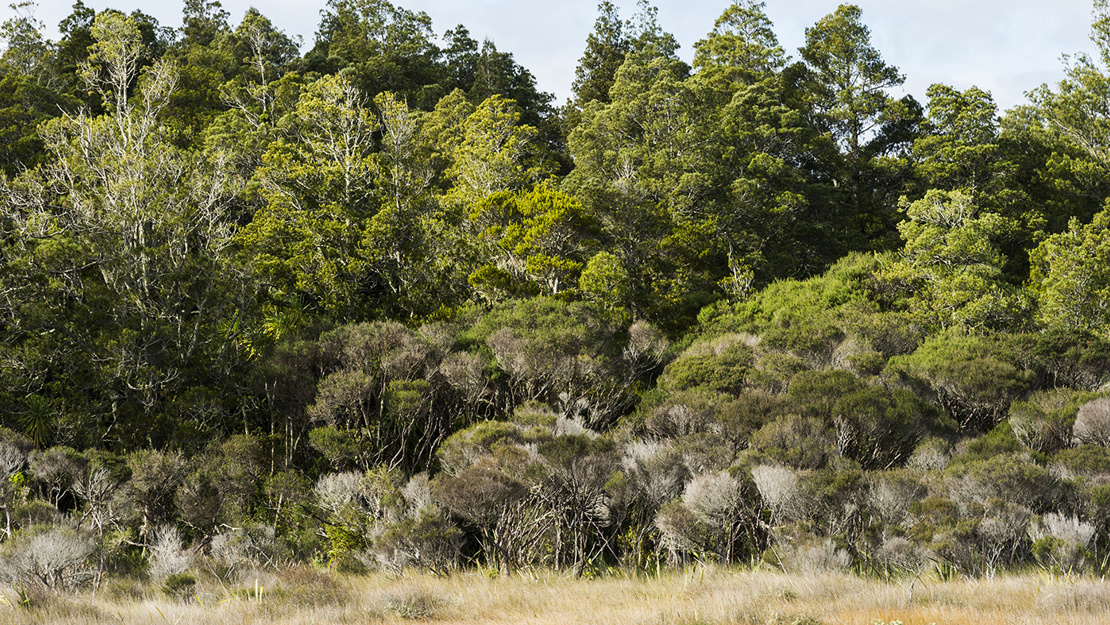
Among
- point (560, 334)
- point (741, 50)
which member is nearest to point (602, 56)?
point (741, 50)

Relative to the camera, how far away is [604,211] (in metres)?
32.3

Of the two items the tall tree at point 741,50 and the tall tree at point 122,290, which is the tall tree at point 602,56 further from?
the tall tree at point 122,290

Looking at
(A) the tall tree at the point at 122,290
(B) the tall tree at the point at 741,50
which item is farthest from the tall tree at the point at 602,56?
(A) the tall tree at the point at 122,290

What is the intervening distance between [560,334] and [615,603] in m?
12.2

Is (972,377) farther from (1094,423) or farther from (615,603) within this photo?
(615,603)

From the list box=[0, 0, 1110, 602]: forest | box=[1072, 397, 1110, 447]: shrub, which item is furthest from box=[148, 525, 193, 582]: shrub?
box=[1072, 397, 1110, 447]: shrub

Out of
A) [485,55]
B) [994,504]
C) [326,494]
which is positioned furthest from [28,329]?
[485,55]

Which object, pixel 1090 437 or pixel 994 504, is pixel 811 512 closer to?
pixel 994 504

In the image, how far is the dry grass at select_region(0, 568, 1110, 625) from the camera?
34.2 ft

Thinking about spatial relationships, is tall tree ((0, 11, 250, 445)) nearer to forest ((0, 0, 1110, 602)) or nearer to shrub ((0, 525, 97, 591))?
forest ((0, 0, 1110, 602))

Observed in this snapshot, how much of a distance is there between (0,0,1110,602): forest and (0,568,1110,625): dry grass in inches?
59.2

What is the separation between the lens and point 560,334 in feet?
77.4

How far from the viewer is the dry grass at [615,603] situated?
10422mm

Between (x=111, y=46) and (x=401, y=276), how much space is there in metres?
12.9
